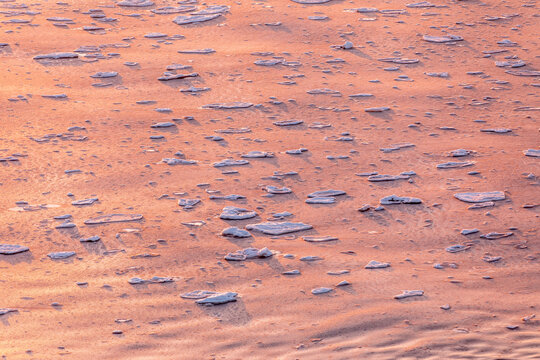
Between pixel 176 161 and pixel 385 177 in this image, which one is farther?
pixel 176 161

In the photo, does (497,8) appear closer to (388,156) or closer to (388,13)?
(388,13)

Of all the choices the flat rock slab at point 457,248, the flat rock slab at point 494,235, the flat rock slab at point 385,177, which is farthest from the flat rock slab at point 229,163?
the flat rock slab at point 494,235

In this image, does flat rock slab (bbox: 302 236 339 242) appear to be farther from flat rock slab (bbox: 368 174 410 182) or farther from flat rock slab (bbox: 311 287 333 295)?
flat rock slab (bbox: 368 174 410 182)

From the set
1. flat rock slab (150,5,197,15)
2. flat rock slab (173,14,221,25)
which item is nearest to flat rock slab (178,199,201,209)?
flat rock slab (173,14,221,25)

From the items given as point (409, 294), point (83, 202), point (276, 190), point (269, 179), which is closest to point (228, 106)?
point (269, 179)

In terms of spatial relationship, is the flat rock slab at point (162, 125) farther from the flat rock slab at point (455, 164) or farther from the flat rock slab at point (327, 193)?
the flat rock slab at point (455, 164)

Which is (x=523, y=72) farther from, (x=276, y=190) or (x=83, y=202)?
(x=83, y=202)
